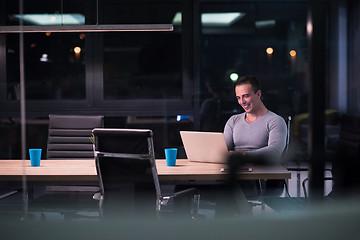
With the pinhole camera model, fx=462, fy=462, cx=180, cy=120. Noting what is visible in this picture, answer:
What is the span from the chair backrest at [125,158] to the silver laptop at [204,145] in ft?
1.55

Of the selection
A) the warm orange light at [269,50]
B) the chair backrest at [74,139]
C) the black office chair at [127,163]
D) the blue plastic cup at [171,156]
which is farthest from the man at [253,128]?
the warm orange light at [269,50]

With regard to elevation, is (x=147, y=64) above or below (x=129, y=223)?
above

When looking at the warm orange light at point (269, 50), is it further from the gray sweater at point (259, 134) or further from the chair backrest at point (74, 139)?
the chair backrest at point (74, 139)

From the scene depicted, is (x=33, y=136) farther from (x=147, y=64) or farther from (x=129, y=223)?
(x=129, y=223)

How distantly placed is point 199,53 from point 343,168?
487 centimetres

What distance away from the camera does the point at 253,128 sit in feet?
10.9

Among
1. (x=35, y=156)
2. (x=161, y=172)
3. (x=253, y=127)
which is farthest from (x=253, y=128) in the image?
(x=35, y=156)

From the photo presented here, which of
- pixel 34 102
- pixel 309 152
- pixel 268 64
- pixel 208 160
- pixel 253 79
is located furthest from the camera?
pixel 268 64

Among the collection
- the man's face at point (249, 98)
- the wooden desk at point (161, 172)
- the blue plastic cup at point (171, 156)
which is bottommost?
the wooden desk at point (161, 172)

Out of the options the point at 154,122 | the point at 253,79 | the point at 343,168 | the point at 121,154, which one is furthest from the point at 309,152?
the point at 154,122

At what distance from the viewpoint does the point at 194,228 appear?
0.64 m

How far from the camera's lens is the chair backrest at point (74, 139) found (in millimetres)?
3574

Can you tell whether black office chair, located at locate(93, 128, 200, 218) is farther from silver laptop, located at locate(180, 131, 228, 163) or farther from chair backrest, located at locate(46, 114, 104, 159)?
chair backrest, located at locate(46, 114, 104, 159)

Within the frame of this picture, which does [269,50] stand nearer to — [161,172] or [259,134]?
[259,134]
